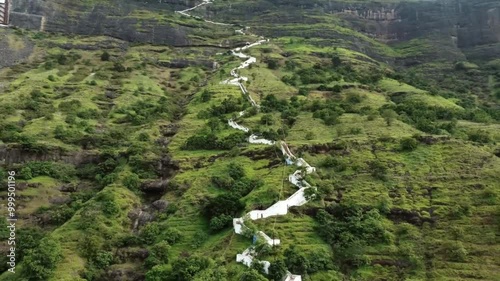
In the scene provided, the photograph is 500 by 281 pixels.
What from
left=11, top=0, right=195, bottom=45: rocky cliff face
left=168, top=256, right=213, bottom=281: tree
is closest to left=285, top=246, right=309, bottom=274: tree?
left=168, top=256, right=213, bottom=281: tree

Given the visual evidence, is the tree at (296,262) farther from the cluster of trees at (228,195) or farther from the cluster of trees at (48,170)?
the cluster of trees at (48,170)

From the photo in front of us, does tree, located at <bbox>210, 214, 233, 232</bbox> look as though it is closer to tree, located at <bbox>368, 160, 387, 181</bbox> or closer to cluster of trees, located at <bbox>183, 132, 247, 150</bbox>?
tree, located at <bbox>368, 160, 387, 181</bbox>

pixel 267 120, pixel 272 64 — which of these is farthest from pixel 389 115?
pixel 272 64

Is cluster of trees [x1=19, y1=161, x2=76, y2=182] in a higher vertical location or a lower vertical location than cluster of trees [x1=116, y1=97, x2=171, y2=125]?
lower

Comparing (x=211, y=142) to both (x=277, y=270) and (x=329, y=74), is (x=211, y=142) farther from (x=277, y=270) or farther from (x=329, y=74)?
(x=329, y=74)

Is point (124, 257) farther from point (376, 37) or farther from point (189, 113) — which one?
point (376, 37)
